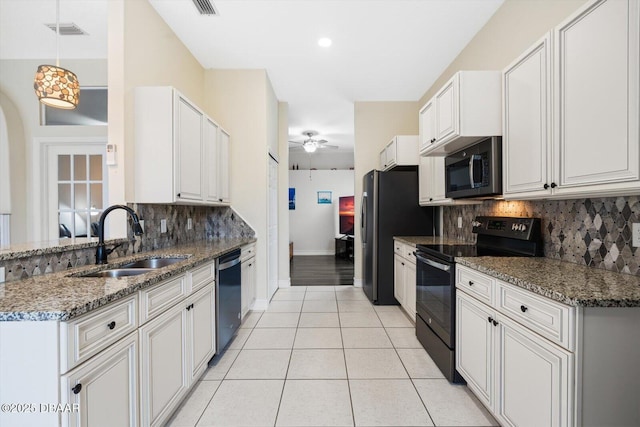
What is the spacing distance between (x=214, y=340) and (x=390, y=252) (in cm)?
233

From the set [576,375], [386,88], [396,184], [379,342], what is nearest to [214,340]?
[379,342]

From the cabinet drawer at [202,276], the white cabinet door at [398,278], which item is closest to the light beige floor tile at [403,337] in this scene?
the white cabinet door at [398,278]

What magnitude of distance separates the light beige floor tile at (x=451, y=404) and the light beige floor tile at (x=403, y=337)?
0.57 m

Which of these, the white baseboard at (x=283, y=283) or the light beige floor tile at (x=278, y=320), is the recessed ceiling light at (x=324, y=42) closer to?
the light beige floor tile at (x=278, y=320)

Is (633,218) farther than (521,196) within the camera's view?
No

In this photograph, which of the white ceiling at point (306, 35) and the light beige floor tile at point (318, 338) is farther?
the light beige floor tile at point (318, 338)

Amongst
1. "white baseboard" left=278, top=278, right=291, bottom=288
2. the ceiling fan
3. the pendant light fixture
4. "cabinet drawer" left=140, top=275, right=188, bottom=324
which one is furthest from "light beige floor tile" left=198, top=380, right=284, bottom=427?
the ceiling fan

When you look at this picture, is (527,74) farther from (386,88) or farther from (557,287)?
(386,88)

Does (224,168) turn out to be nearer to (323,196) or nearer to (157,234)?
(157,234)

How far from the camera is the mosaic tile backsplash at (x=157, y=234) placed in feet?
4.89

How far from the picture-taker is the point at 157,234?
2.68 m

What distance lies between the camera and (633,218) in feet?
4.69

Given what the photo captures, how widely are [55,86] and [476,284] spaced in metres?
3.17

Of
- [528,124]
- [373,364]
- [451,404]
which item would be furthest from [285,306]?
[528,124]
